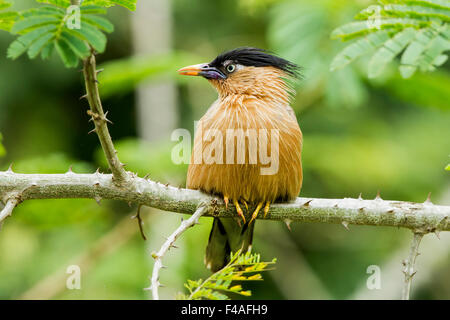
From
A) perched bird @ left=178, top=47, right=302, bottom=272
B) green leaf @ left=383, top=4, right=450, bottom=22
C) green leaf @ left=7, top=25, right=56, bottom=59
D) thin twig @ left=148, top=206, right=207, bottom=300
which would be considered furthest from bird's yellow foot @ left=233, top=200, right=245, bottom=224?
green leaf @ left=7, top=25, right=56, bottom=59

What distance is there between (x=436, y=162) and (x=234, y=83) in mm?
4585

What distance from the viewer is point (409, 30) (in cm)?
398

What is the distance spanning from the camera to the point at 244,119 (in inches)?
177

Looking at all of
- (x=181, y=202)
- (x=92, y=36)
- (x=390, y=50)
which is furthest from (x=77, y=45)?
(x=390, y=50)

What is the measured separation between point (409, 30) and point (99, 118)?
2.34m

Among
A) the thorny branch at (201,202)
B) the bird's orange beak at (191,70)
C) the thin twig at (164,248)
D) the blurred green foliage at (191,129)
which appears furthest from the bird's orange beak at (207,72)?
the thin twig at (164,248)

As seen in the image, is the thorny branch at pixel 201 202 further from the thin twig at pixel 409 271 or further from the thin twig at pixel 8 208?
the thin twig at pixel 409 271

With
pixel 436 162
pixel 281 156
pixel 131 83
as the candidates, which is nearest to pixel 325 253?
pixel 436 162

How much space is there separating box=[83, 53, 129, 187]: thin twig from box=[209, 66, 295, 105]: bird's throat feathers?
1736 mm

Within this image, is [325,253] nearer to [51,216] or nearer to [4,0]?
[51,216]

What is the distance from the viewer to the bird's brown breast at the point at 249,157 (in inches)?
168

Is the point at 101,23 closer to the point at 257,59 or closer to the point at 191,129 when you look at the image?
the point at 257,59
